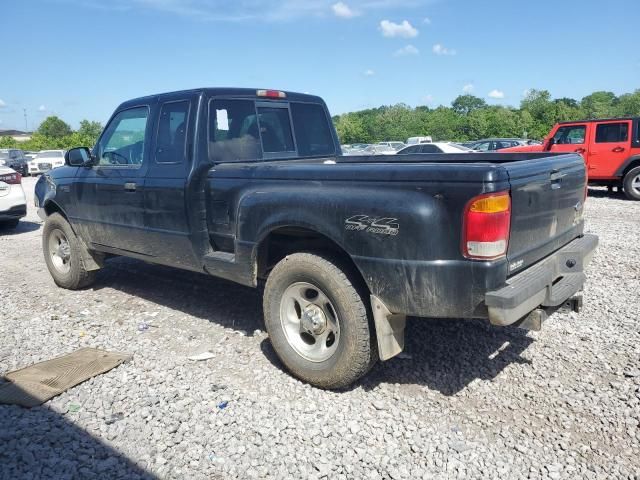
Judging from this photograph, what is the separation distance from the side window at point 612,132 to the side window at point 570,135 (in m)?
0.38

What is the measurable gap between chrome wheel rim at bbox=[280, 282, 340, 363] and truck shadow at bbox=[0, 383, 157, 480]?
1.33 m

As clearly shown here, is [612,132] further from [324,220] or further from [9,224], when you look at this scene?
[9,224]

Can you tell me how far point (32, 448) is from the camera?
2980 mm

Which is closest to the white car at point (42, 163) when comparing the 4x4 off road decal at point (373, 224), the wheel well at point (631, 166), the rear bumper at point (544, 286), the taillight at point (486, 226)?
the wheel well at point (631, 166)

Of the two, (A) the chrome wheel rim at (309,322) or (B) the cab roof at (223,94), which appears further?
(B) the cab roof at (223,94)

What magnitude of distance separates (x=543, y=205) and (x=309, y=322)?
1.72 m

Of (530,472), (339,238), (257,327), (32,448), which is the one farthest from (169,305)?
(530,472)

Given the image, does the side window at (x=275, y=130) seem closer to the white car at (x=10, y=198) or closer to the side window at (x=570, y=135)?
the white car at (x=10, y=198)

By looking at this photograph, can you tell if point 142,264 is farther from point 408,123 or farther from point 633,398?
point 408,123

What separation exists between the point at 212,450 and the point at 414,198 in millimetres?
1854

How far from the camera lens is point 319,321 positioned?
3553mm

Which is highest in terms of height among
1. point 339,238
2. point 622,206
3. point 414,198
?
point 414,198

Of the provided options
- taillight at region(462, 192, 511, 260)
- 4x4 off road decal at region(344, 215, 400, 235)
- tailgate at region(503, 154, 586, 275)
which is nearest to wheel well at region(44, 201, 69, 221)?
4x4 off road decal at region(344, 215, 400, 235)

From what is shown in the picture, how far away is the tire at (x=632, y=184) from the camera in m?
12.7
